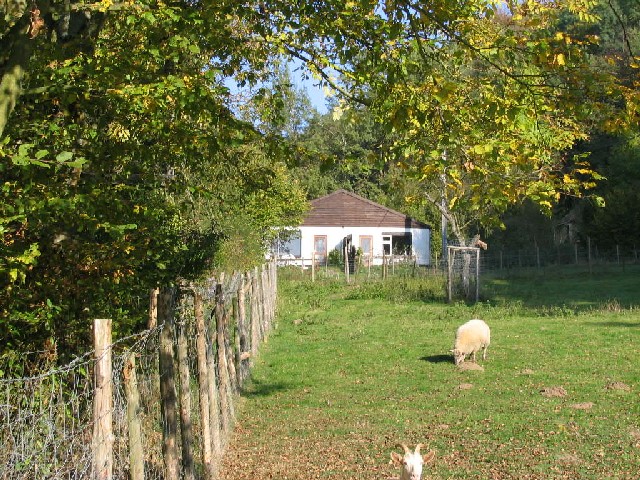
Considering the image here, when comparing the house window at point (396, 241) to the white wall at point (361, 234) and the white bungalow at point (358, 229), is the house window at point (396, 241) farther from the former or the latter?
the white wall at point (361, 234)

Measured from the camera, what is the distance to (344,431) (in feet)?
38.1

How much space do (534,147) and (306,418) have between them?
569 cm

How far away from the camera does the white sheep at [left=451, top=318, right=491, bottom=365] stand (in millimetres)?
17453

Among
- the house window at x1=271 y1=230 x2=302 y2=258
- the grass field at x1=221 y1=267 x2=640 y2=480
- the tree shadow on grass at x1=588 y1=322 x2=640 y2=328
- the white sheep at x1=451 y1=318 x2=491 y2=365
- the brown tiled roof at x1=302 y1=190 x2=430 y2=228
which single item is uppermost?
the brown tiled roof at x1=302 y1=190 x2=430 y2=228

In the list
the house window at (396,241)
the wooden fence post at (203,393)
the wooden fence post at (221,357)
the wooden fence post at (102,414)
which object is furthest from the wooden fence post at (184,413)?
the house window at (396,241)

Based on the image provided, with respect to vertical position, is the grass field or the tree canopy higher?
the tree canopy

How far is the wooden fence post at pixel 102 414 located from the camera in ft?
16.8

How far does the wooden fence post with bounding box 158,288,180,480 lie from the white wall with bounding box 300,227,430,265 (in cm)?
5557

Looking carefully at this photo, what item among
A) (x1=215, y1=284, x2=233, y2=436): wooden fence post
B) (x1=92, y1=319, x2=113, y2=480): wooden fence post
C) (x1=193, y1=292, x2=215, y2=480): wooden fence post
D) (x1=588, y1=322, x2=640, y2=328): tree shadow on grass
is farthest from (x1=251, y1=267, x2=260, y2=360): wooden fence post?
(x1=92, y1=319, x2=113, y2=480): wooden fence post

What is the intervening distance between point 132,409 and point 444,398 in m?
9.00

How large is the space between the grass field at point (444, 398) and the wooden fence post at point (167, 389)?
2.50m

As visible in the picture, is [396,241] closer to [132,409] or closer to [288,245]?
[288,245]

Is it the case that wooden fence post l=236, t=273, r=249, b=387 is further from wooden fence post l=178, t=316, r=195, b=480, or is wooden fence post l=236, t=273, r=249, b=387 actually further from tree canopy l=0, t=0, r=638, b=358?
wooden fence post l=178, t=316, r=195, b=480

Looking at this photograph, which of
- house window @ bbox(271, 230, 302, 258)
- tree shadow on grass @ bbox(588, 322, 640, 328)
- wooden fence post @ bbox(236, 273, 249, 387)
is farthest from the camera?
house window @ bbox(271, 230, 302, 258)
